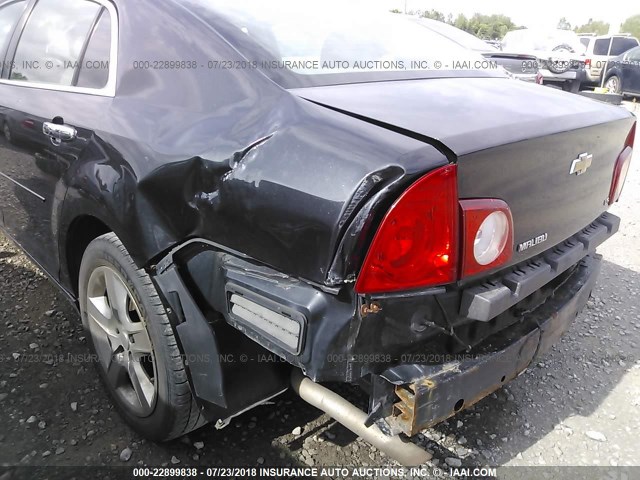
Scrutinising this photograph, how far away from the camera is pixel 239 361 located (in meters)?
1.79

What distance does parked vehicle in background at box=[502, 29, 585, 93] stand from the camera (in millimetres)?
13031

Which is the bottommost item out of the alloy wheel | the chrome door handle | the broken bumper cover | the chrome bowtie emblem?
the alloy wheel

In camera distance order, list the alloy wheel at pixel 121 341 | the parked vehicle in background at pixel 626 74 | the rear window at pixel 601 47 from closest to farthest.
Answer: the alloy wheel at pixel 121 341
the parked vehicle in background at pixel 626 74
the rear window at pixel 601 47

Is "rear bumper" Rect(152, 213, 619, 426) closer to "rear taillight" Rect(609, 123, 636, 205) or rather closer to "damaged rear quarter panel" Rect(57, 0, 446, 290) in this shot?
"damaged rear quarter panel" Rect(57, 0, 446, 290)

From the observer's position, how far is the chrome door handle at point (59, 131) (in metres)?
2.14

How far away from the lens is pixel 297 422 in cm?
233

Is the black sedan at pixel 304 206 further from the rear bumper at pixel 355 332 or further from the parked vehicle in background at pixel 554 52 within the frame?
the parked vehicle in background at pixel 554 52

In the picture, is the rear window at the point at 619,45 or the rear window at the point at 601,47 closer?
the rear window at the point at 619,45

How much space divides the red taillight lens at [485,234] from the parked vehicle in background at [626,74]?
15260mm

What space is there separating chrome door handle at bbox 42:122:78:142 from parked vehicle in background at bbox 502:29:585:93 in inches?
464

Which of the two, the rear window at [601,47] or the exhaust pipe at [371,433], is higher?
the exhaust pipe at [371,433]

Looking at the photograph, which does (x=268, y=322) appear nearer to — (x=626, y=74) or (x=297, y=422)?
(x=297, y=422)

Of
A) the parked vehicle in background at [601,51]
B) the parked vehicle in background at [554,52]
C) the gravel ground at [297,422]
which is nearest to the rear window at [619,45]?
the parked vehicle in background at [601,51]

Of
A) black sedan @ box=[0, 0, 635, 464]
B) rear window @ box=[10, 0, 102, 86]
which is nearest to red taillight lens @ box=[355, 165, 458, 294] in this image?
black sedan @ box=[0, 0, 635, 464]
